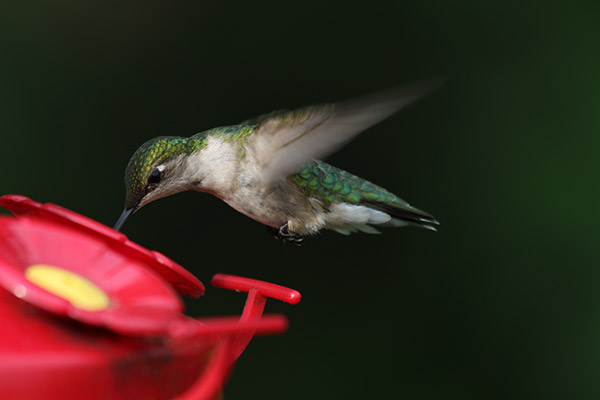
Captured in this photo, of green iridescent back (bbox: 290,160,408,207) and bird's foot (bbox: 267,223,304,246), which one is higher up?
green iridescent back (bbox: 290,160,408,207)

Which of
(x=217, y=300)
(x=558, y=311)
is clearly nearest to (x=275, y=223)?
(x=217, y=300)

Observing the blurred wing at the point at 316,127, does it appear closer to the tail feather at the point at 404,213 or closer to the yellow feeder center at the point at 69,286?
the tail feather at the point at 404,213

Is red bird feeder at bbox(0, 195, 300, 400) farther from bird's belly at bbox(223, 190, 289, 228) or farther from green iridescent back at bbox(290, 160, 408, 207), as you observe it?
green iridescent back at bbox(290, 160, 408, 207)

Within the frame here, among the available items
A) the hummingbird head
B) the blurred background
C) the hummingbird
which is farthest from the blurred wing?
the blurred background

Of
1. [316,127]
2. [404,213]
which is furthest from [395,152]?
[316,127]

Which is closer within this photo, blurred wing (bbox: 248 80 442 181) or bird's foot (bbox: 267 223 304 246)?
blurred wing (bbox: 248 80 442 181)

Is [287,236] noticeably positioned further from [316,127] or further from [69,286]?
[69,286]
